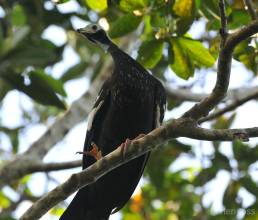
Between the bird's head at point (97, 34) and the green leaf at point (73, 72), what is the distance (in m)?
1.43

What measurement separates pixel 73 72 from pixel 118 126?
2.50m

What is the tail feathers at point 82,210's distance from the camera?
4.61 meters

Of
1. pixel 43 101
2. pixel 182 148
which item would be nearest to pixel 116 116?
pixel 43 101

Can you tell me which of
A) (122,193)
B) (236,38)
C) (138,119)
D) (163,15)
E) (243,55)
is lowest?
(122,193)

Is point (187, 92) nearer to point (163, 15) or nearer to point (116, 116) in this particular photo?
point (116, 116)

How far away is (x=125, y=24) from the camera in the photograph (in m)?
4.34

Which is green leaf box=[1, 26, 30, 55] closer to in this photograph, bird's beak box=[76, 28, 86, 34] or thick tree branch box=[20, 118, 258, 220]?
bird's beak box=[76, 28, 86, 34]

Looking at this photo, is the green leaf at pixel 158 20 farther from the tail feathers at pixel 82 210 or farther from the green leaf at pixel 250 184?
the green leaf at pixel 250 184

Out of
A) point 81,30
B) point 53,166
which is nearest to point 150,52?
point 81,30

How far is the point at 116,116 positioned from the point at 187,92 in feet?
5.77

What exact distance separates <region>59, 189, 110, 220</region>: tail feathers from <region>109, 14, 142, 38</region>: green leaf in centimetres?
139

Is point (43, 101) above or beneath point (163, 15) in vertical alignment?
beneath

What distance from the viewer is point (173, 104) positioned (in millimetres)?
6332

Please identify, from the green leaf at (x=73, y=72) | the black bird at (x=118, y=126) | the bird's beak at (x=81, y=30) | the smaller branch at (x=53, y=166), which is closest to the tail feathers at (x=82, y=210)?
the black bird at (x=118, y=126)
